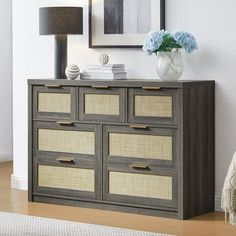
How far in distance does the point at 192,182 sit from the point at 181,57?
35.4 inches

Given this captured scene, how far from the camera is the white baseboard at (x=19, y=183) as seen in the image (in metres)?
6.55

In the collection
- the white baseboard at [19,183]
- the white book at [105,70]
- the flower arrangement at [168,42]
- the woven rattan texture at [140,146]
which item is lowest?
the white baseboard at [19,183]

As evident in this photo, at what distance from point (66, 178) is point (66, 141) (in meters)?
0.28

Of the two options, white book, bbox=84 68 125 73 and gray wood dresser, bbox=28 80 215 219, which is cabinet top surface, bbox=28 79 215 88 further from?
white book, bbox=84 68 125 73

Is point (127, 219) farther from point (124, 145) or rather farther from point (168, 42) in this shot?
point (168, 42)

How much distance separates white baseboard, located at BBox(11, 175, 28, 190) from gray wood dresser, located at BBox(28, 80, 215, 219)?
1.69ft

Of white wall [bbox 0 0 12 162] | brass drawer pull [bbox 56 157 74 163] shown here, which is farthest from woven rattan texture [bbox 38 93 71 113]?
white wall [bbox 0 0 12 162]

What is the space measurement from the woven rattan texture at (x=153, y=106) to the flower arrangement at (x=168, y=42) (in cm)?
36

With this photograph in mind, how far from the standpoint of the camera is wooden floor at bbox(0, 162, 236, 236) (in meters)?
5.04

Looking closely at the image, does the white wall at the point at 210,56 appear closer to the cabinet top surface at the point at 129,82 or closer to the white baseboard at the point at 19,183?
the cabinet top surface at the point at 129,82

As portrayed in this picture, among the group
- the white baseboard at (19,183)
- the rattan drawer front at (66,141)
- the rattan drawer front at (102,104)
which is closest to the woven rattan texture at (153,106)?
the rattan drawer front at (102,104)

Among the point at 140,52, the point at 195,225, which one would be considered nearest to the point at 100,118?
the point at 140,52

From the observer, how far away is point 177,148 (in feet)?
17.4

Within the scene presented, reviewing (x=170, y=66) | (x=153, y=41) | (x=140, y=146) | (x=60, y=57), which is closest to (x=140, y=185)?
(x=140, y=146)
